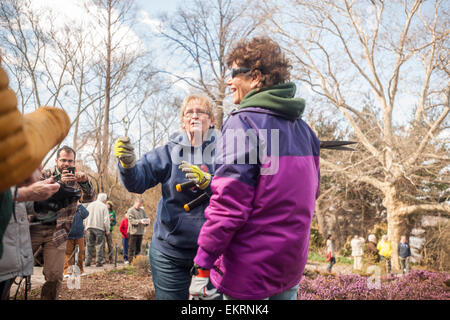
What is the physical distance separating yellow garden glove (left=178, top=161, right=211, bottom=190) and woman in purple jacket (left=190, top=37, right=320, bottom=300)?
1.98 feet

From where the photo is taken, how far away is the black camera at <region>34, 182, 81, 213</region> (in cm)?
309

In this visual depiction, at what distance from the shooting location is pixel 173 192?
2.33 m

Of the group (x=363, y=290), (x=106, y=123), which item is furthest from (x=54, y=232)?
(x=106, y=123)

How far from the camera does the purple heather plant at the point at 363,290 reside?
618 centimetres

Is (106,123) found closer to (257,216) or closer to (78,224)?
(78,224)

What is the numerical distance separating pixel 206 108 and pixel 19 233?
162 centimetres

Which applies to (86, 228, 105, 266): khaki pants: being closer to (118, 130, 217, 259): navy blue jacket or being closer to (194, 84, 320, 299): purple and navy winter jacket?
(118, 130, 217, 259): navy blue jacket

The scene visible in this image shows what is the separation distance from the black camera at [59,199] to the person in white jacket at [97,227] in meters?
5.89

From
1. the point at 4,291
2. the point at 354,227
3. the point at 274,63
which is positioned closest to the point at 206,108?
the point at 274,63

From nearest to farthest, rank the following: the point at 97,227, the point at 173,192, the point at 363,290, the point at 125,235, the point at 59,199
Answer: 1. the point at 173,192
2. the point at 59,199
3. the point at 363,290
4. the point at 97,227
5. the point at 125,235

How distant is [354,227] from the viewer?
2362 cm

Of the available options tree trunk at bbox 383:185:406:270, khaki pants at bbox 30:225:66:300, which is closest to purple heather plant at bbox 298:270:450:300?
khaki pants at bbox 30:225:66:300

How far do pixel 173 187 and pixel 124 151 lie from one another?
1.33 ft

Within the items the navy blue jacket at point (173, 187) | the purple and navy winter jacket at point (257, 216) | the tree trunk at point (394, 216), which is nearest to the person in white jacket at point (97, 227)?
the navy blue jacket at point (173, 187)
